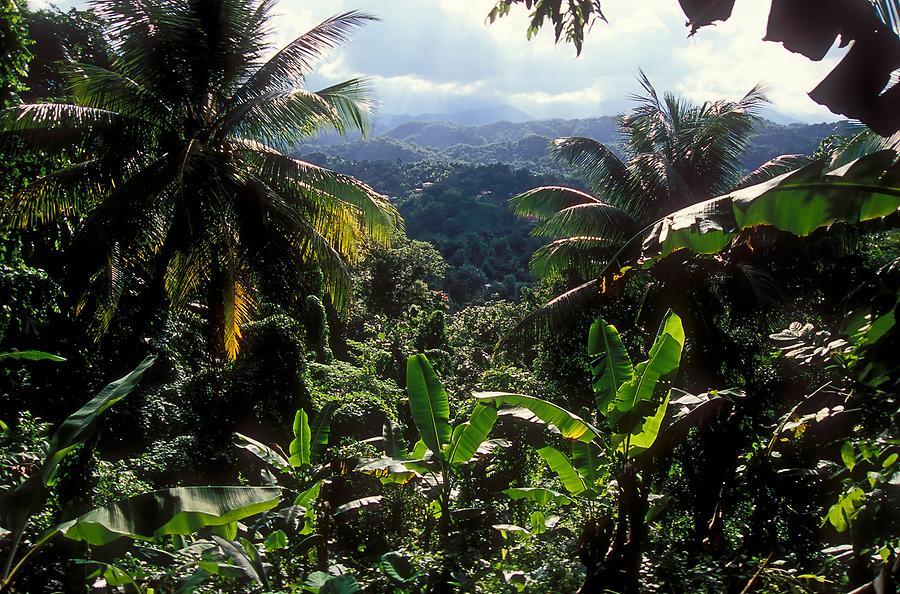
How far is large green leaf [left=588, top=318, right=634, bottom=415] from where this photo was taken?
353 centimetres

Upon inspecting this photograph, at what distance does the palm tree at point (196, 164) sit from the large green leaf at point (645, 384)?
5.79 meters

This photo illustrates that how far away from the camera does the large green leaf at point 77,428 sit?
263 cm

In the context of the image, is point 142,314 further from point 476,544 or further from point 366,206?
point 476,544

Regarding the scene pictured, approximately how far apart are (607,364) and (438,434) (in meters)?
1.38

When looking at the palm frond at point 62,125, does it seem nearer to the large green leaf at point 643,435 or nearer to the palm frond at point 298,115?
the palm frond at point 298,115

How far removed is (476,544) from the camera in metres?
4.86

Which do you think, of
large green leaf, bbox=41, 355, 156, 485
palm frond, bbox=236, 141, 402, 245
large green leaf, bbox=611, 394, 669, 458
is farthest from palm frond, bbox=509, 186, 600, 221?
large green leaf, bbox=41, 355, 156, 485

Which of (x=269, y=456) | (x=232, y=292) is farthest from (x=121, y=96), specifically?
(x=269, y=456)

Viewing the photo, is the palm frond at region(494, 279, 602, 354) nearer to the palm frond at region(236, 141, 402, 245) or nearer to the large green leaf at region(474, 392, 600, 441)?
the palm frond at region(236, 141, 402, 245)

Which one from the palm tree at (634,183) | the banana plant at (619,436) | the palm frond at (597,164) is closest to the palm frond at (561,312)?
the palm tree at (634,183)

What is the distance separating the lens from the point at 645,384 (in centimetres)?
313

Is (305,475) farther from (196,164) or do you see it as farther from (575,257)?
(575,257)

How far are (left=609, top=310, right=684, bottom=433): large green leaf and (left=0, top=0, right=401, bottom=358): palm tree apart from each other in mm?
5786

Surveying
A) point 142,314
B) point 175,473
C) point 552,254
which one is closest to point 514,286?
point 552,254
